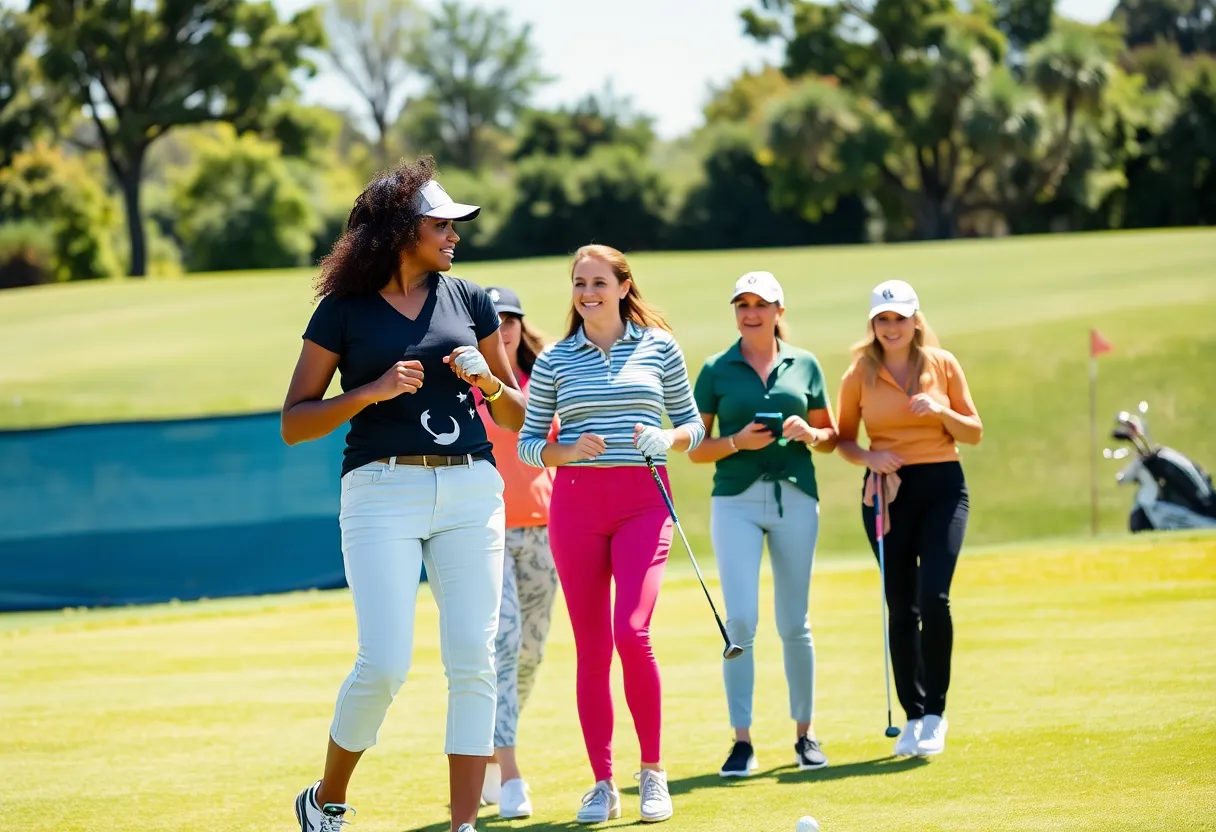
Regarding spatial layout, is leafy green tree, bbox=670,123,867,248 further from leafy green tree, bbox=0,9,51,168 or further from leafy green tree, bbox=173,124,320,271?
leafy green tree, bbox=0,9,51,168

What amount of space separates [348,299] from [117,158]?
5257 centimetres

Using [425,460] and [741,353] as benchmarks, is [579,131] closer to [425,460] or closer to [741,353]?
[741,353]

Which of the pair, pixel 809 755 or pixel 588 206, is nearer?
pixel 809 755

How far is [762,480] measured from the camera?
6.80m

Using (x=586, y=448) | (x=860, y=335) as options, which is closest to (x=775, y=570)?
(x=586, y=448)

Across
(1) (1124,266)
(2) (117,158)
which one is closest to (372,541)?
(1) (1124,266)

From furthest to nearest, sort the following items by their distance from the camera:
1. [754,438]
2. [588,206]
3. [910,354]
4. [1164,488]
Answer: [588,206], [1164,488], [910,354], [754,438]

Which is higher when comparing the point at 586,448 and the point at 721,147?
the point at 721,147

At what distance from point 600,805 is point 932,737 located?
1560mm

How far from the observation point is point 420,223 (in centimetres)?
511

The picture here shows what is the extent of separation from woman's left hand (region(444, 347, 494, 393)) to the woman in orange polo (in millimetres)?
2370

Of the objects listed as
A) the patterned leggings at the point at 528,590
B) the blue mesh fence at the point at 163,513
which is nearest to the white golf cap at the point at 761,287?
the patterned leggings at the point at 528,590

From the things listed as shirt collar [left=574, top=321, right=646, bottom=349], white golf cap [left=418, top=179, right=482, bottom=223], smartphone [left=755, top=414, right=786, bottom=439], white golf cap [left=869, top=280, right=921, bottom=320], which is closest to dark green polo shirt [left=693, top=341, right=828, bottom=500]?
smartphone [left=755, top=414, right=786, bottom=439]

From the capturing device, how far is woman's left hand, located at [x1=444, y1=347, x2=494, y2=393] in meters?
4.92
